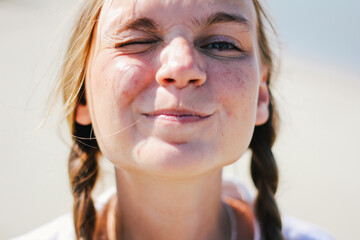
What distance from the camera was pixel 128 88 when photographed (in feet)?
4.66

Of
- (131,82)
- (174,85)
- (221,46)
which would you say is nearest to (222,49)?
(221,46)

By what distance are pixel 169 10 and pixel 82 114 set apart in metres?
0.67

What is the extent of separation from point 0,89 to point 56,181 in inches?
54.5

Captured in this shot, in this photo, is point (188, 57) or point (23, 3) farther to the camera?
point (23, 3)

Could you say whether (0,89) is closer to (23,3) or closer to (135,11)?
(135,11)

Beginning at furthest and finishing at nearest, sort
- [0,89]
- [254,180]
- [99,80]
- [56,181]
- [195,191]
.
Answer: [0,89]
[56,181]
[254,180]
[195,191]
[99,80]

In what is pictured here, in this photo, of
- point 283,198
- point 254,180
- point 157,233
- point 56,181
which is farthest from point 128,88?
point 283,198

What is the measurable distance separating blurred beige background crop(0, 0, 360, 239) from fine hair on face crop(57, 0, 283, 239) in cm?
16

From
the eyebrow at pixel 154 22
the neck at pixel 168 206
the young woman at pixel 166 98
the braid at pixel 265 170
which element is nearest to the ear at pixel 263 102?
the young woman at pixel 166 98

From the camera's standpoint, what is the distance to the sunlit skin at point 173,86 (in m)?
1.38

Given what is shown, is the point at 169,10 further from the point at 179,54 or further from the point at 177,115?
the point at 177,115

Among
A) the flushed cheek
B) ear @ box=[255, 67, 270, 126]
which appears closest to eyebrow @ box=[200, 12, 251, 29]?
the flushed cheek

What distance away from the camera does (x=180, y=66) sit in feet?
4.43

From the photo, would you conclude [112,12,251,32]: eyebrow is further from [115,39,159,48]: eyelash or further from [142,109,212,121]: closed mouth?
[142,109,212,121]: closed mouth
